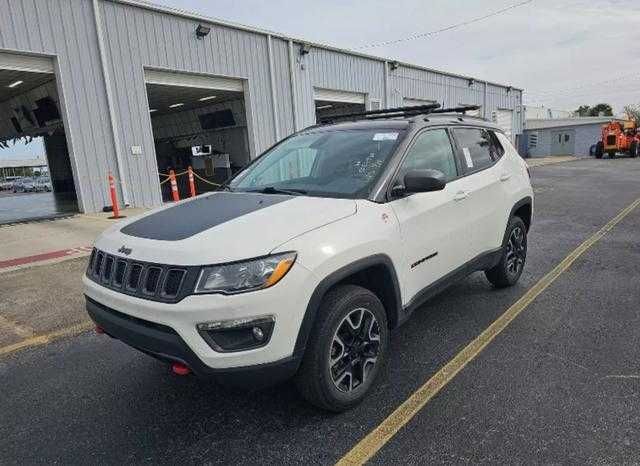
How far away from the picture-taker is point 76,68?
11875mm

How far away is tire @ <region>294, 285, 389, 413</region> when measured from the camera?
2600 millimetres

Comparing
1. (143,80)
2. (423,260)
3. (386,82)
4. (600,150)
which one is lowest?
(600,150)

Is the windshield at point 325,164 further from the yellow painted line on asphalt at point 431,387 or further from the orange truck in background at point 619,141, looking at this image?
the orange truck in background at point 619,141

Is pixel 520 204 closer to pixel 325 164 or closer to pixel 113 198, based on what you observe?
pixel 325 164

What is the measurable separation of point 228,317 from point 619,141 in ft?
124

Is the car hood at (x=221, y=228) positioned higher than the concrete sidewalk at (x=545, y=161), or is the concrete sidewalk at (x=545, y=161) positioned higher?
the car hood at (x=221, y=228)

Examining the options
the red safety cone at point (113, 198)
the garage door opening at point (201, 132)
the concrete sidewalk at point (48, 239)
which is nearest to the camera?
the concrete sidewalk at point (48, 239)

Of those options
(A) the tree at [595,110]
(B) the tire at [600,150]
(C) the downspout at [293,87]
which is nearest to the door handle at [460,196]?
(C) the downspout at [293,87]

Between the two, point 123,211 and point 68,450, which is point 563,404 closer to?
point 68,450

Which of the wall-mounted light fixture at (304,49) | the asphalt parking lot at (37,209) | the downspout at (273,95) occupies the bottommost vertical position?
the asphalt parking lot at (37,209)

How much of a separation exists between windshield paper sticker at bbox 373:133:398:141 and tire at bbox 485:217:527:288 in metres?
1.84

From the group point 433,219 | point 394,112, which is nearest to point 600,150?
point 394,112

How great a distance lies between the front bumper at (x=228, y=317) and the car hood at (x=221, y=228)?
20 centimetres

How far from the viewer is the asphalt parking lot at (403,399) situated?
251 centimetres
